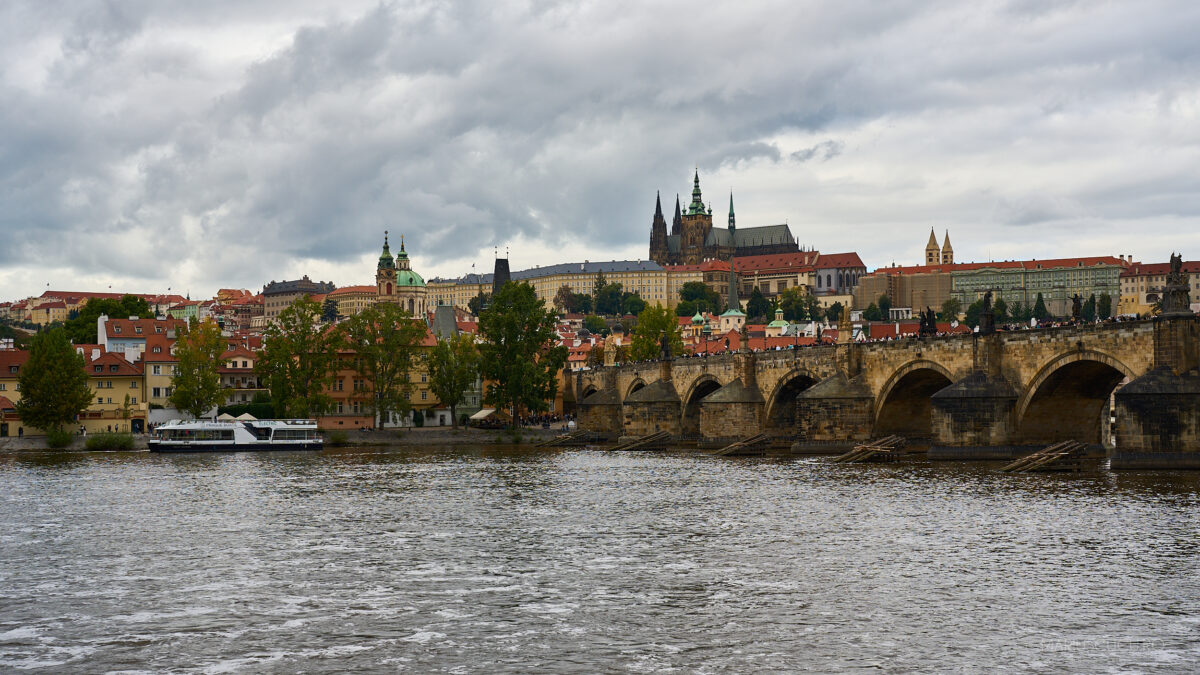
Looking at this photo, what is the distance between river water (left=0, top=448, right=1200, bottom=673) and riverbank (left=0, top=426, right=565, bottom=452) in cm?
3299

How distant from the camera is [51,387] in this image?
83.5 metres

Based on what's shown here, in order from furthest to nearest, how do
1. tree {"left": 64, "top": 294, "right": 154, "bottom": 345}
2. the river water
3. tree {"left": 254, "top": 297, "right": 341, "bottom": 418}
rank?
tree {"left": 64, "top": 294, "right": 154, "bottom": 345}, tree {"left": 254, "top": 297, "right": 341, "bottom": 418}, the river water

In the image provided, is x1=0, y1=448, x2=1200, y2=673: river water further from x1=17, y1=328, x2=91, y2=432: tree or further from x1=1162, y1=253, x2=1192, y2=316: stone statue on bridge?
x1=17, y1=328, x2=91, y2=432: tree

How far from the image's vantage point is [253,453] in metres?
81.4

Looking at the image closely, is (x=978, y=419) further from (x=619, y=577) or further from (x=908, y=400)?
(x=619, y=577)

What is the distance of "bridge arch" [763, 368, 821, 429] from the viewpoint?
7462cm

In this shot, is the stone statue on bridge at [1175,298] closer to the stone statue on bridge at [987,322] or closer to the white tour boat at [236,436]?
the stone statue on bridge at [987,322]

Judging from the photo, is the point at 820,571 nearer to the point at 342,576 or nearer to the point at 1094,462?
the point at 342,576

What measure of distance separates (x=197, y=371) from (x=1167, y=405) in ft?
225

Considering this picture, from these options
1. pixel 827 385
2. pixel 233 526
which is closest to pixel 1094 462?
pixel 827 385

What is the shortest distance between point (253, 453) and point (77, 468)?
17.3m

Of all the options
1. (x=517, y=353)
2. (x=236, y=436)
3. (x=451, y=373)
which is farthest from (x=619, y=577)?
(x=451, y=373)

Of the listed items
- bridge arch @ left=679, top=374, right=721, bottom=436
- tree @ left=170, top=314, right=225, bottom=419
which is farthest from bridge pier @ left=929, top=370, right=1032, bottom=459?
tree @ left=170, top=314, right=225, bottom=419

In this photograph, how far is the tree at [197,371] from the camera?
301 ft
